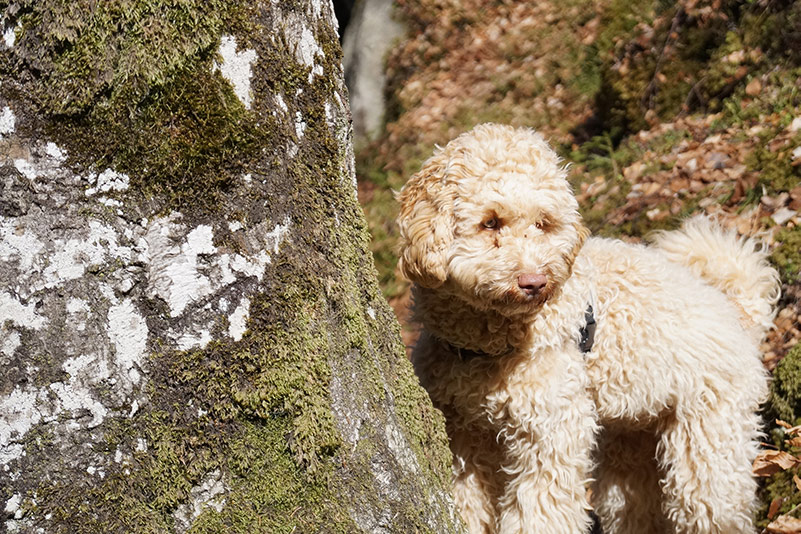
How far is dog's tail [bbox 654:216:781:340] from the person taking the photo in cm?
464

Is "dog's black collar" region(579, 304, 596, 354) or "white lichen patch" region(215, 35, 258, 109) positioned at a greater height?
"white lichen patch" region(215, 35, 258, 109)

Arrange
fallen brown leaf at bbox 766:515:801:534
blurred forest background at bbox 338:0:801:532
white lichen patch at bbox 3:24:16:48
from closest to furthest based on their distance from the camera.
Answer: white lichen patch at bbox 3:24:16:48, fallen brown leaf at bbox 766:515:801:534, blurred forest background at bbox 338:0:801:532

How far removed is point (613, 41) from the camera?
8695 mm

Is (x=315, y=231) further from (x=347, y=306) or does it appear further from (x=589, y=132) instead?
(x=589, y=132)

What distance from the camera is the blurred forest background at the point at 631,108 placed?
17.3ft

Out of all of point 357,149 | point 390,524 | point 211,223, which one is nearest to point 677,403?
point 390,524

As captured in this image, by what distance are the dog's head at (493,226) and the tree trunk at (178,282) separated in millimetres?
934

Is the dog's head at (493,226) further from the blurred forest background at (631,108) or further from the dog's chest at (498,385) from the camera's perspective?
the blurred forest background at (631,108)

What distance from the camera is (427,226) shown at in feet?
11.5

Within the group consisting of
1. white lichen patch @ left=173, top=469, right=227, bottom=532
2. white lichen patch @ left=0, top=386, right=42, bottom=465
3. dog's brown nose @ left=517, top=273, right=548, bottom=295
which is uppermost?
white lichen patch @ left=0, top=386, right=42, bottom=465

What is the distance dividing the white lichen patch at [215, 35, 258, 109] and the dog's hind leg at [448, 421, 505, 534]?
2.31m

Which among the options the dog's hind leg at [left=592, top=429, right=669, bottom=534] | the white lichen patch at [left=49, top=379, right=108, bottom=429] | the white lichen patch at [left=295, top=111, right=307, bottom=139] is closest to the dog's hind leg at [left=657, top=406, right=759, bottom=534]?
the dog's hind leg at [left=592, top=429, right=669, bottom=534]

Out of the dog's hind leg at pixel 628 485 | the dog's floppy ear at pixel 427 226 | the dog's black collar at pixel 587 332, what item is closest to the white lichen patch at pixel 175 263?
the dog's floppy ear at pixel 427 226

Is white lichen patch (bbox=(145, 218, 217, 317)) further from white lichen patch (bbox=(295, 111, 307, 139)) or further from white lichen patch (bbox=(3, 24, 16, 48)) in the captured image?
white lichen patch (bbox=(3, 24, 16, 48))
